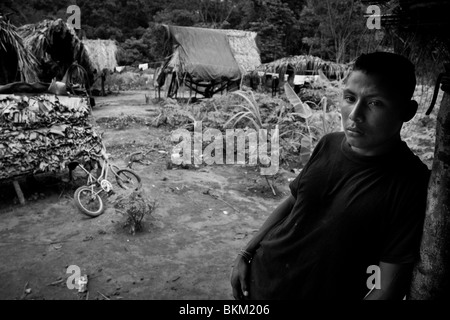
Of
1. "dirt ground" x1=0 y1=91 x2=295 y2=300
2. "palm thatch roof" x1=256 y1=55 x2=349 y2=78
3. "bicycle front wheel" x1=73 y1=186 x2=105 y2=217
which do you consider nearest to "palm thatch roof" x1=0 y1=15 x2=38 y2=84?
"dirt ground" x1=0 y1=91 x2=295 y2=300

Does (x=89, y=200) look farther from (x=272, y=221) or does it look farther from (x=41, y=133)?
(x=272, y=221)

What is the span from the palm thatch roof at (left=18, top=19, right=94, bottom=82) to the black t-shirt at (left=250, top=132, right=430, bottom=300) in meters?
10.8

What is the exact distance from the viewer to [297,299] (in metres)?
1.25

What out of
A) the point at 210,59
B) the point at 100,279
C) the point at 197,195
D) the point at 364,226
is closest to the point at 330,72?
the point at 210,59

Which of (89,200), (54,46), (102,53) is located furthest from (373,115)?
(102,53)

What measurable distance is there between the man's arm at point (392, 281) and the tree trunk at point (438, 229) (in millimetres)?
43

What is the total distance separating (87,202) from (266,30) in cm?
2301

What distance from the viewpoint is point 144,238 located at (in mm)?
4148

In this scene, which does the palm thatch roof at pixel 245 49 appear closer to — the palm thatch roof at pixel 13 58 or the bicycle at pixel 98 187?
the palm thatch roof at pixel 13 58

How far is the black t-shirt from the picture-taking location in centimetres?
103

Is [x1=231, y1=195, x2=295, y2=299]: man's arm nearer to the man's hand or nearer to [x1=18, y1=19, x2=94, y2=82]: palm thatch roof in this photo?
the man's hand

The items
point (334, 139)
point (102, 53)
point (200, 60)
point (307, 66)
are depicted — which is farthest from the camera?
point (102, 53)

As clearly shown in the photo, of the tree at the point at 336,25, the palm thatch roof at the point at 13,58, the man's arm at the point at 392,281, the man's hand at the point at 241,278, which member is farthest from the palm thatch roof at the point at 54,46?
the tree at the point at 336,25

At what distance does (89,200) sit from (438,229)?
484 cm
